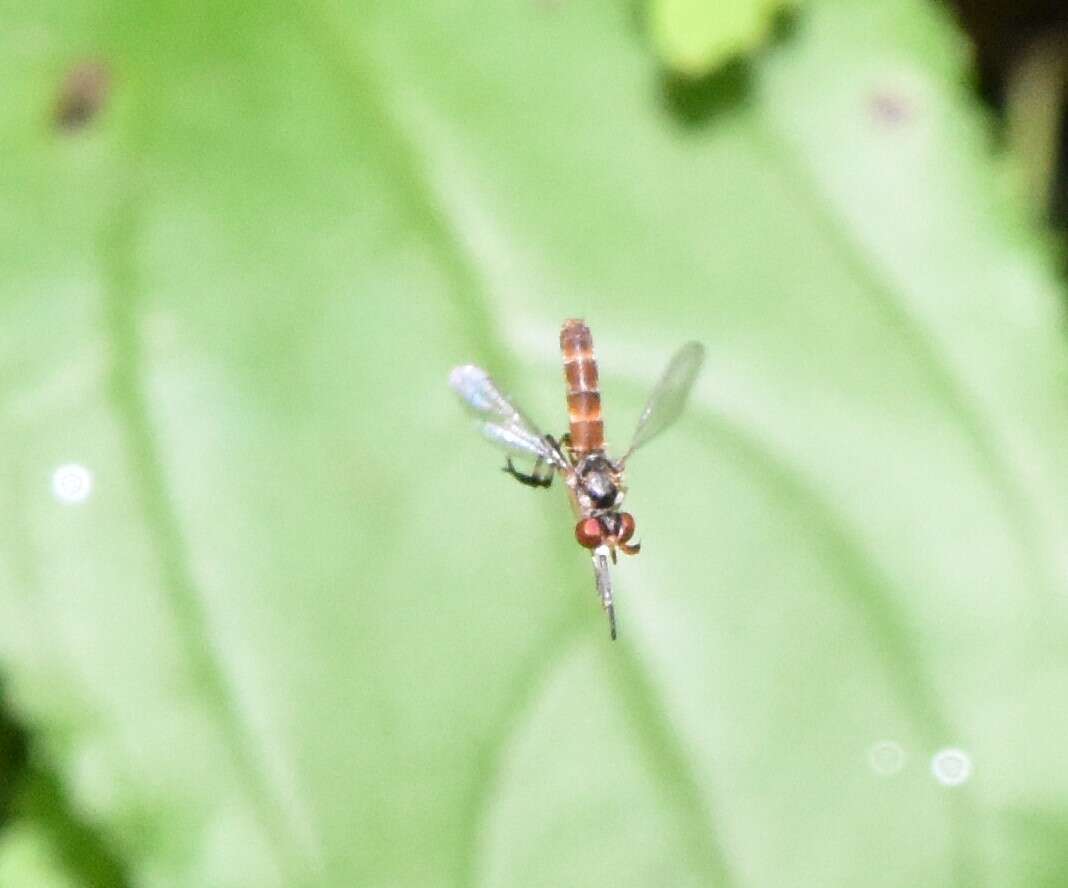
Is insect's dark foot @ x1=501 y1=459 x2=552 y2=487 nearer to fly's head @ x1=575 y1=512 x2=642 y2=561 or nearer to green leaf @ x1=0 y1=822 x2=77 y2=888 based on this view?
fly's head @ x1=575 y1=512 x2=642 y2=561

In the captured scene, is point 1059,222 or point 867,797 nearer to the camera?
point 867,797

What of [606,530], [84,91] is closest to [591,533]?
[606,530]

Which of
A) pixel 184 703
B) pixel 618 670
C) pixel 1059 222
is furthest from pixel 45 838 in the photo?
pixel 1059 222

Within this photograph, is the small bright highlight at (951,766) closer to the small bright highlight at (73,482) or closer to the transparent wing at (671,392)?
the transparent wing at (671,392)

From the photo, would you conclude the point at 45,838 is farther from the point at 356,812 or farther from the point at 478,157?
the point at 478,157

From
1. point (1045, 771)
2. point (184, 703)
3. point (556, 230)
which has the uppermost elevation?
point (556, 230)

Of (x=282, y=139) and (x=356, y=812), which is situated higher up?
(x=282, y=139)

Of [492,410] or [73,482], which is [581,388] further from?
[73,482]

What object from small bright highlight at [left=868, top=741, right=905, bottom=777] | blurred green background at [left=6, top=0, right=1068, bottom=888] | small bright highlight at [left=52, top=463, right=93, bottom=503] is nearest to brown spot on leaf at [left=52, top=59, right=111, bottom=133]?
blurred green background at [left=6, top=0, right=1068, bottom=888]
